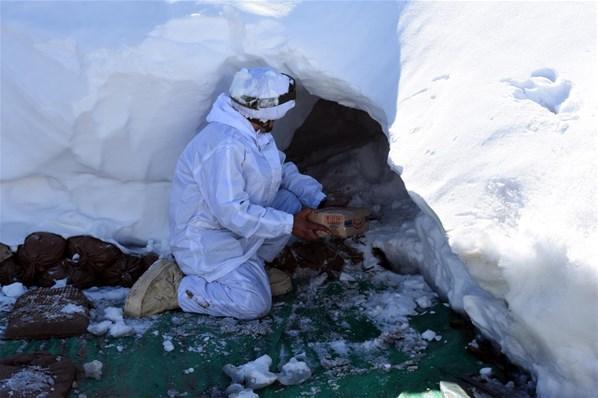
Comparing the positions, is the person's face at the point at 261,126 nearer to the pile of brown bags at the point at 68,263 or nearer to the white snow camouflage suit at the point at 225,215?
the white snow camouflage suit at the point at 225,215

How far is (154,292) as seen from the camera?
12.3ft

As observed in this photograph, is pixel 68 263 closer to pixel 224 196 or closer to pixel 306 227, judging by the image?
pixel 224 196

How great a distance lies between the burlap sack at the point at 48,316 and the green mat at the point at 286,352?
0.04 metres

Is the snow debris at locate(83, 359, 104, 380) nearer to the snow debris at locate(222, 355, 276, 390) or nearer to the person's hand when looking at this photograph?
the snow debris at locate(222, 355, 276, 390)

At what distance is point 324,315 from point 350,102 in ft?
3.44

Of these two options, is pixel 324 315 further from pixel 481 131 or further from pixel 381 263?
pixel 481 131

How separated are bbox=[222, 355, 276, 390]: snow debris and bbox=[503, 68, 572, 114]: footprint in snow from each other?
1.45 meters

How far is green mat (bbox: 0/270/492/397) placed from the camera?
3162 mm

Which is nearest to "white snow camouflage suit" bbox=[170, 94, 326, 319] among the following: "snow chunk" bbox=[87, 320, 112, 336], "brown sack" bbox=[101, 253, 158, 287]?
"brown sack" bbox=[101, 253, 158, 287]

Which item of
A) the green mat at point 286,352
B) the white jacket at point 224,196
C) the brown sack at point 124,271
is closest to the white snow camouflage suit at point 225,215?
the white jacket at point 224,196

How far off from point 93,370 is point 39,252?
1000mm

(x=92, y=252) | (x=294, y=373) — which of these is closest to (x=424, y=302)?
(x=294, y=373)

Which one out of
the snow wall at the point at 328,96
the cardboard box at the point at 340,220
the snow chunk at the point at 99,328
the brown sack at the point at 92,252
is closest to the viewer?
the snow wall at the point at 328,96

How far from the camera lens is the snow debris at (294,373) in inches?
126
